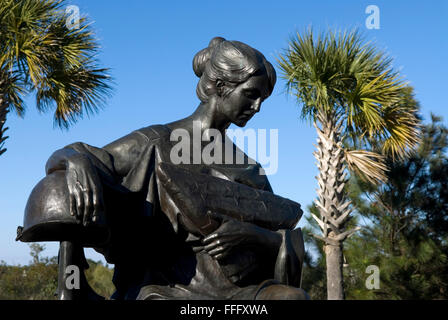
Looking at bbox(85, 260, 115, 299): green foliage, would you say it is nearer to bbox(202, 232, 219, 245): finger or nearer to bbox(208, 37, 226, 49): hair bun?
bbox(208, 37, 226, 49): hair bun

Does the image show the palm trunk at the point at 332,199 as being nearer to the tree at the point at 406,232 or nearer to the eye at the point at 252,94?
the tree at the point at 406,232

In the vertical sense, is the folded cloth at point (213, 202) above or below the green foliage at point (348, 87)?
below

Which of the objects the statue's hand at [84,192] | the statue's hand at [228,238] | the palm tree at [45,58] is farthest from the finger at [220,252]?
the palm tree at [45,58]

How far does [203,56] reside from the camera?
296 centimetres

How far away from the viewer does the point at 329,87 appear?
8492 mm

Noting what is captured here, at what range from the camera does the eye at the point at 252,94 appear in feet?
8.96

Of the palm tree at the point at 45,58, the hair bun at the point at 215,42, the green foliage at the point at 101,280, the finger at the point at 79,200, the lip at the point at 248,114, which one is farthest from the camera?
the green foliage at the point at 101,280

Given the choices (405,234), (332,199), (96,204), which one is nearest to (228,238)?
(96,204)

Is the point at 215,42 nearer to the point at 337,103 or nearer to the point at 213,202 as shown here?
the point at 213,202

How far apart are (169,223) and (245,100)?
28.9 inches

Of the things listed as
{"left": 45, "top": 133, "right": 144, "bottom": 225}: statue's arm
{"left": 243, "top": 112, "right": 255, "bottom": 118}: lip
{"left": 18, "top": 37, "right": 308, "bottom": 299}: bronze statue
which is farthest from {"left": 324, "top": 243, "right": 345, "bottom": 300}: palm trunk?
{"left": 45, "top": 133, "right": 144, "bottom": 225}: statue's arm

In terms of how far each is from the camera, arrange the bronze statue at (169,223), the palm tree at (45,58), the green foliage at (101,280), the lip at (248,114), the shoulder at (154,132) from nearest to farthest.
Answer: the bronze statue at (169,223) < the shoulder at (154,132) < the lip at (248,114) < the palm tree at (45,58) < the green foliage at (101,280)

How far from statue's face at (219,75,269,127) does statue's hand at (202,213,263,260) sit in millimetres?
611
